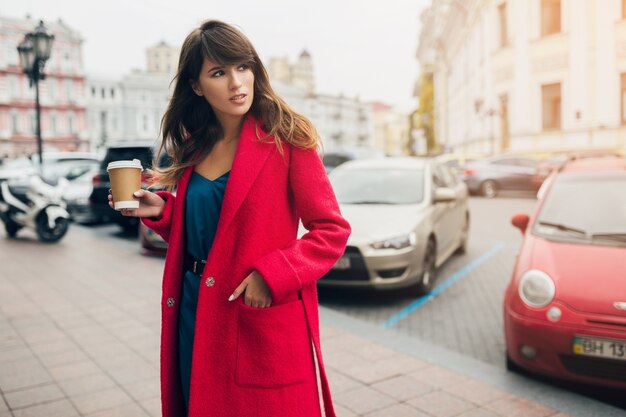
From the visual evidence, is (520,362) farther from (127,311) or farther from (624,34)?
(624,34)

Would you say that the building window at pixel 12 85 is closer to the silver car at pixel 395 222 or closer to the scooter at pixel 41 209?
the scooter at pixel 41 209

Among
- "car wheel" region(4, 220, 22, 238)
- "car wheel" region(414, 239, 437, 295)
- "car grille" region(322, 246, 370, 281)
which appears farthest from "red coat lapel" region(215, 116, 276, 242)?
"car wheel" region(4, 220, 22, 238)

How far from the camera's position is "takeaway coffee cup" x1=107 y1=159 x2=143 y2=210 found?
1916mm

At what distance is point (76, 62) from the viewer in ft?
235

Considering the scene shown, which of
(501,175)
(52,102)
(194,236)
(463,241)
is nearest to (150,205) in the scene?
(194,236)

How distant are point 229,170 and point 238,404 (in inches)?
29.7

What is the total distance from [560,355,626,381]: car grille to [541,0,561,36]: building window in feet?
80.4

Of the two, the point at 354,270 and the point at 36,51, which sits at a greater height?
the point at 36,51

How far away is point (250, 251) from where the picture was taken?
187 cm

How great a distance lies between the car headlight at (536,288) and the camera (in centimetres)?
400

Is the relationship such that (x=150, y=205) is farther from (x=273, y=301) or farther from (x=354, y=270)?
(x=354, y=270)

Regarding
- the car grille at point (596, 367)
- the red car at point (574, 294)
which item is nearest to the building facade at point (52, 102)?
the red car at point (574, 294)

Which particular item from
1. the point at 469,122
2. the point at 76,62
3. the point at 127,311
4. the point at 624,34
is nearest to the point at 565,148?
the point at 624,34

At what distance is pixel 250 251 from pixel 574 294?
278 centimetres
